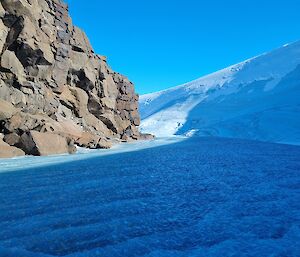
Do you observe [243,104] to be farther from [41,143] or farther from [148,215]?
[148,215]

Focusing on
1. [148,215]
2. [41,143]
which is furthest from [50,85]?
[148,215]

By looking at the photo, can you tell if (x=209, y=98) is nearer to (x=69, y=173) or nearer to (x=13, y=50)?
(x=13, y=50)

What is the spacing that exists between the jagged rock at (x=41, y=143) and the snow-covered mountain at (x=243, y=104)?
164 feet

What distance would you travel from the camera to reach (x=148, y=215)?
36.4 ft

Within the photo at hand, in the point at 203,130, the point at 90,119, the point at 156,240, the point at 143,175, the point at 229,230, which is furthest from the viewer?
the point at 203,130

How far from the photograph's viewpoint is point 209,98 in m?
150

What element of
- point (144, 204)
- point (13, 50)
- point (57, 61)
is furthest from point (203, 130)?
point (144, 204)

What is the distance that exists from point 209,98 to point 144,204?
141m

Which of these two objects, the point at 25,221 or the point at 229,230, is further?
the point at 25,221

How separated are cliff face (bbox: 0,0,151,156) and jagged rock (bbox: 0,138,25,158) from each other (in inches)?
14.3

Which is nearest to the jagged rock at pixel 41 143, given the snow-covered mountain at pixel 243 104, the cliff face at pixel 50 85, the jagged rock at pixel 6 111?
the cliff face at pixel 50 85

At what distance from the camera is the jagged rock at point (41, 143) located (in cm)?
3047

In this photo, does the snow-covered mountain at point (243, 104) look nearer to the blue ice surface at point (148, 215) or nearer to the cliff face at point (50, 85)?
the cliff face at point (50, 85)

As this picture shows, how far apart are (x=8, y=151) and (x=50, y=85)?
20.1m
